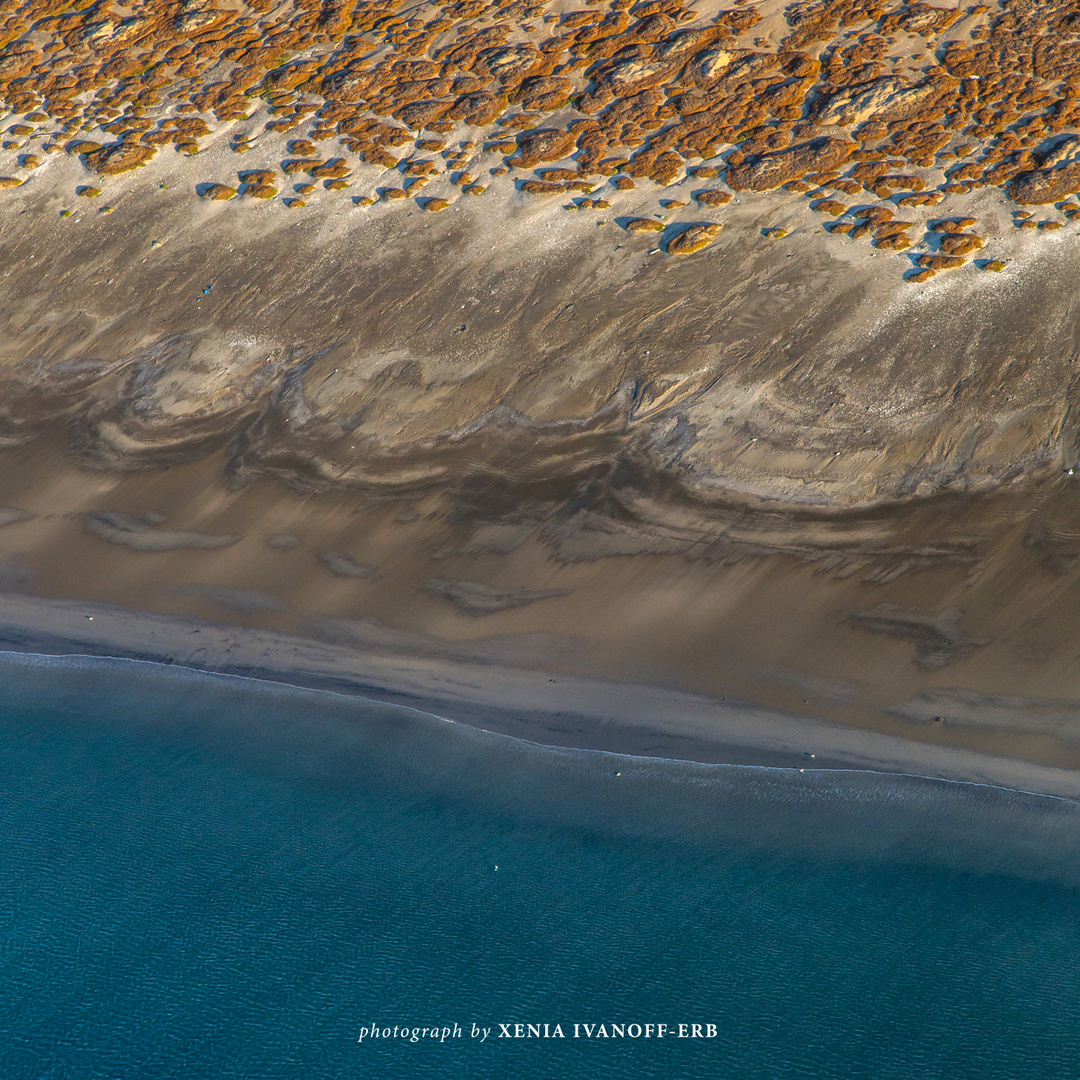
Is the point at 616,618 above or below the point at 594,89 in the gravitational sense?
below

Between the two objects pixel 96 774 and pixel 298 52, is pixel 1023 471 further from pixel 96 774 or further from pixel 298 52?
pixel 298 52

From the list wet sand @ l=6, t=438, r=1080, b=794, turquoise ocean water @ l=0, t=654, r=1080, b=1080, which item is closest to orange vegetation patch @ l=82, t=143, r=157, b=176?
wet sand @ l=6, t=438, r=1080, b=794

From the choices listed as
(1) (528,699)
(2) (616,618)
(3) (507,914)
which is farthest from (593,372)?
(3) (507,914)

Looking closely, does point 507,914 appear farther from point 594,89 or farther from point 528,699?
point 594,89

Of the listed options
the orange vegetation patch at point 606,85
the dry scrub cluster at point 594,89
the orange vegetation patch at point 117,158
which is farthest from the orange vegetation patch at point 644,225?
the orange vegetation patch at point 117,158

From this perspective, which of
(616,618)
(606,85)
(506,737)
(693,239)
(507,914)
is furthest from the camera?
(606,85)

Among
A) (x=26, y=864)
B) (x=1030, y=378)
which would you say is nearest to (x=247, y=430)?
(x=26, y=864)

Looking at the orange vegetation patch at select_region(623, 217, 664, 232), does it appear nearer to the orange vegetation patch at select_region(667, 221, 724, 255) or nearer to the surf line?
the orange vegetation patch at select_region(667, 221, 724, 255)
